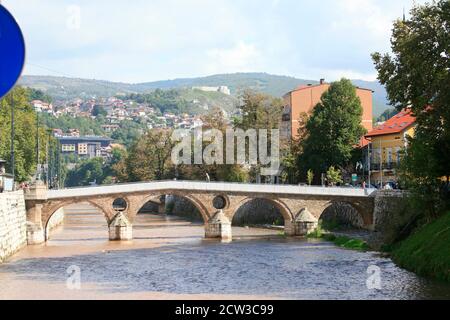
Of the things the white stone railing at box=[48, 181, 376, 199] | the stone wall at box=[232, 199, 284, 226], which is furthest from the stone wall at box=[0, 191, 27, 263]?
the stone wall at box=[232, 199, 284, 226]

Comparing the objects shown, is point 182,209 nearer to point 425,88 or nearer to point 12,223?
point 12,223

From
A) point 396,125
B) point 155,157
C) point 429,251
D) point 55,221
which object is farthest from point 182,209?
point 429,251

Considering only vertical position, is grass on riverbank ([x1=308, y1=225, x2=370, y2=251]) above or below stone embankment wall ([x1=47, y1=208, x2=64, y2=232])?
below

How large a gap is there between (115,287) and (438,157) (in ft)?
57.7

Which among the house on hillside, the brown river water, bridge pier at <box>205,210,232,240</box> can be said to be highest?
the house on hillside

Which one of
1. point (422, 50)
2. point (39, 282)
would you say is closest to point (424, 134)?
point (422, 50)

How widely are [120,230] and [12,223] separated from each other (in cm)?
1040

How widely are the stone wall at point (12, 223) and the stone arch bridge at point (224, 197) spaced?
4123mm

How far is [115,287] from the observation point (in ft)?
99.0

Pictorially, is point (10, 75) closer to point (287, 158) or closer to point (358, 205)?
point (358, 205)

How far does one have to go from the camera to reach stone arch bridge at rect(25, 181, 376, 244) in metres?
54.8

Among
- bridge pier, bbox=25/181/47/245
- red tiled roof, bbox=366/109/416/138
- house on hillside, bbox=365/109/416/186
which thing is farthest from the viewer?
house on hillside, bbox=365/109/416/186

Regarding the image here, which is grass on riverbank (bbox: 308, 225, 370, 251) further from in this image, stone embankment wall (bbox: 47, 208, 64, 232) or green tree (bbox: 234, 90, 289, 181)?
stone embankment wall (bbox: 47, 208, 64, 232)

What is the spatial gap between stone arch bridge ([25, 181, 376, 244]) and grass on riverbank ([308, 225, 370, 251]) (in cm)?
128
